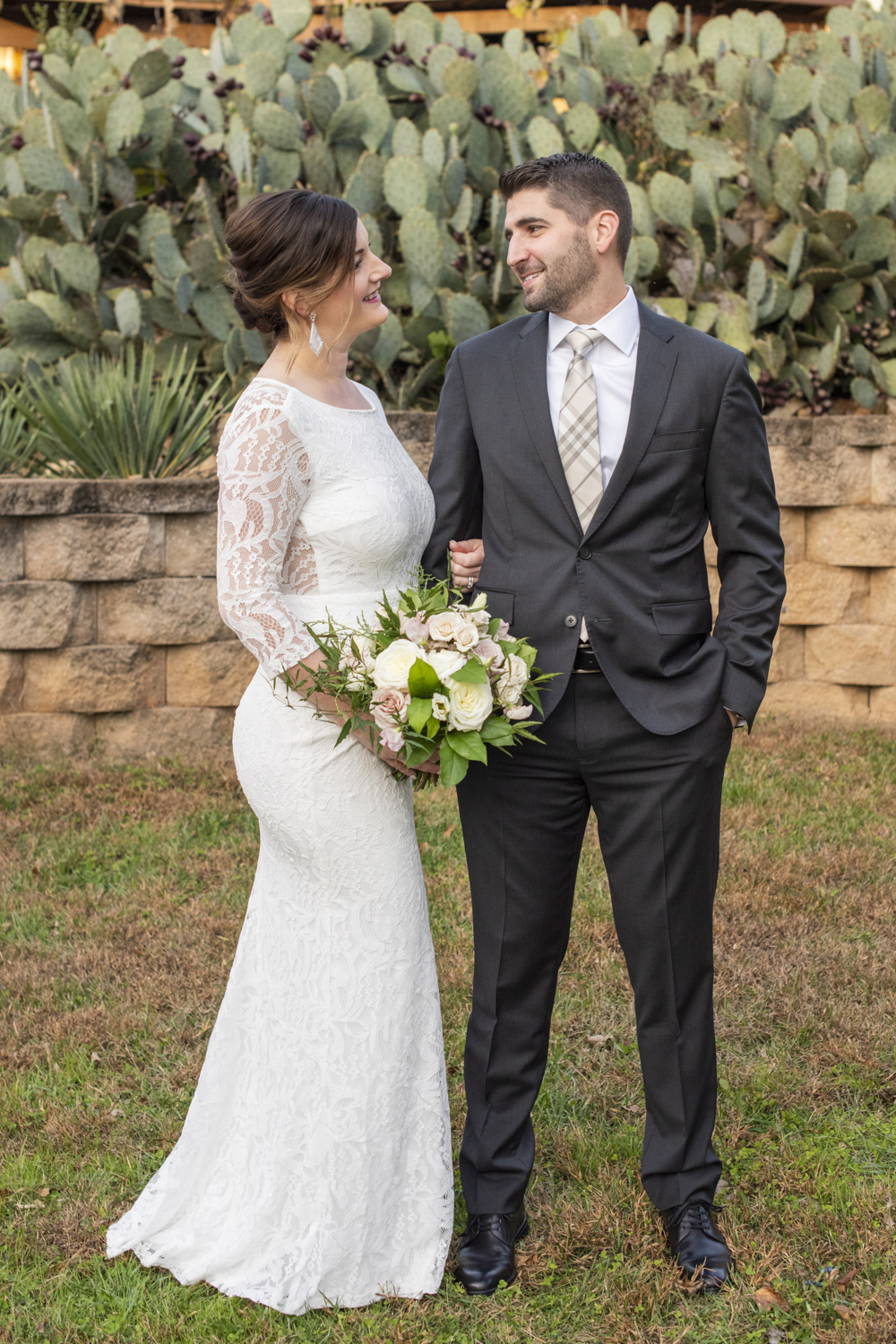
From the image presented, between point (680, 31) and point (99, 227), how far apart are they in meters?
6.30

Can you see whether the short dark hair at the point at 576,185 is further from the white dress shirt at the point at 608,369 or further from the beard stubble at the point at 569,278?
the white dress shirt at the point at 608,369

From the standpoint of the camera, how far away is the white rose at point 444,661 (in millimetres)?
2553

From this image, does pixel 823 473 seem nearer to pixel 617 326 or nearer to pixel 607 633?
pixel 617 326

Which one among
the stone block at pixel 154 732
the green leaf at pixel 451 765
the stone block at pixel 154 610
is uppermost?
the green leaf at pixel 451 765

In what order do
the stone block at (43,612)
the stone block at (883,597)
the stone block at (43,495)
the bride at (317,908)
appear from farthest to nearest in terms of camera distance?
the stone block at (883,597)
the stone block at (43,612)
the stone block at (43,495)
the bride at (317,908)

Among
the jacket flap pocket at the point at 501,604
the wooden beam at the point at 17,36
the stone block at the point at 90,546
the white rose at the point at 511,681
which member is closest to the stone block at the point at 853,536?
the stone block at the point at 90,546

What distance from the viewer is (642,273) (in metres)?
7.57

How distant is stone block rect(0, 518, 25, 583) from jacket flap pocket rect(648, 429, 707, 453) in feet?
14.4

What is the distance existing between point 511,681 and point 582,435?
67 cm

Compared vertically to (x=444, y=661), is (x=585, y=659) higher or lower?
lower

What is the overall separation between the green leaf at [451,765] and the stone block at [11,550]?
174 inches

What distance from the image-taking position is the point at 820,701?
7371 mm

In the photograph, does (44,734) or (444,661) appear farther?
(44,734)

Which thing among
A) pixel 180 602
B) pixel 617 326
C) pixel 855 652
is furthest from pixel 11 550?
pixel 855 652
